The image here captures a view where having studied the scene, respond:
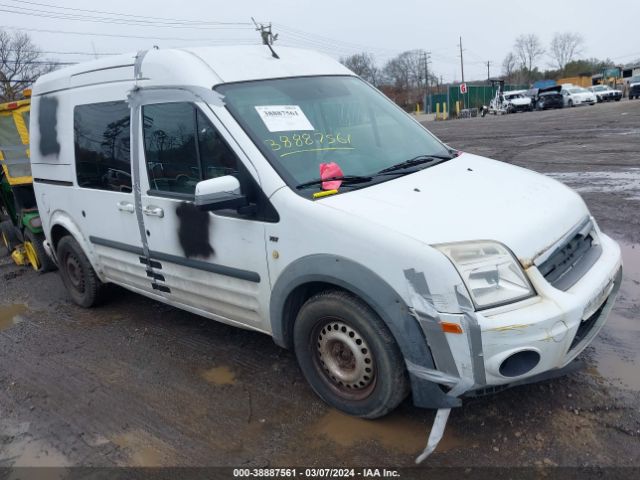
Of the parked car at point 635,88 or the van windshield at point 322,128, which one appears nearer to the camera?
the van windshield at point 322,128

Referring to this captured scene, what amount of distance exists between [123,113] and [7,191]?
170 inches

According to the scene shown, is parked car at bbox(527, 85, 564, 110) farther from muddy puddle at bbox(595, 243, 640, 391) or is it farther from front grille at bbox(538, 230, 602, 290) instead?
front grille at bbox(538, 230, 602, 290)

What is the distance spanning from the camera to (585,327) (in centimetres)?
294

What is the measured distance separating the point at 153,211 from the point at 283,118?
1.20m

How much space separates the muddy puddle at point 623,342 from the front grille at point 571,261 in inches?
31.1

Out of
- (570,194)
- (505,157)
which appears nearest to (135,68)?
(570,194)

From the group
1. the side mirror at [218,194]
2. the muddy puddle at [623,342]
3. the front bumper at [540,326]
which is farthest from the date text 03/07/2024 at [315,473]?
the muddy puddle at [623,342]

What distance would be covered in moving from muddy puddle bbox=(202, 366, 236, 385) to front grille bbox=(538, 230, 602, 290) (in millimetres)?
2209

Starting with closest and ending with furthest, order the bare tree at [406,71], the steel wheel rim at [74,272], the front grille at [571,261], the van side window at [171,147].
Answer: the front grille at [571,261] → the van side window at [171,147] → the steel wheel rim at [74,272] → the bare tree at [406,71]

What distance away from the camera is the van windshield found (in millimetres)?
3273

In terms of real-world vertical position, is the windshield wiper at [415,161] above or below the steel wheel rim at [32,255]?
above

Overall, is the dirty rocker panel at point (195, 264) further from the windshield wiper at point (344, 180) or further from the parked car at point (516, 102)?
the parked car at point (516, 102)

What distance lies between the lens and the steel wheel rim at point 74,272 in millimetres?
5227

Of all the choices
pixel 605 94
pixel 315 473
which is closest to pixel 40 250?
pixel 315 473
